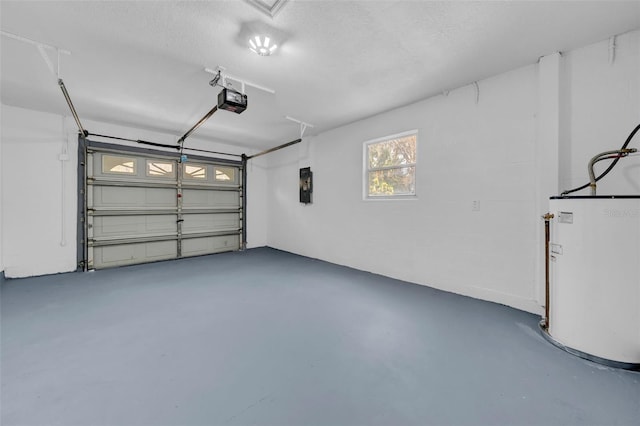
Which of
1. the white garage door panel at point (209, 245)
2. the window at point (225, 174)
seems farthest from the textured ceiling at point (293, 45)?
the white garage door panel at point (209, 245)

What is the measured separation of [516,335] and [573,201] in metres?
1.23

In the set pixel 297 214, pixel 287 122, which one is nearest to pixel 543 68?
pixel 287 122

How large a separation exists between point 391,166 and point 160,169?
471 cm

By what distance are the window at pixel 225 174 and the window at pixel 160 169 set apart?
3.26ft

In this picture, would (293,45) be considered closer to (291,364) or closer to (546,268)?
(291,364)

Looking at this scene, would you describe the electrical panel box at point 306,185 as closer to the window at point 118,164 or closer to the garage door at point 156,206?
the garage door at point 156,206

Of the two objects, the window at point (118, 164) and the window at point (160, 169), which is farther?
the window at point (160, 169)

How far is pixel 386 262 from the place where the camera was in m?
4.09

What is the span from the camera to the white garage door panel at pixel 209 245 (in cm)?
571

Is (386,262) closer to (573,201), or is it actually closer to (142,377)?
(573,201)

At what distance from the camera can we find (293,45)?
235 centimetres

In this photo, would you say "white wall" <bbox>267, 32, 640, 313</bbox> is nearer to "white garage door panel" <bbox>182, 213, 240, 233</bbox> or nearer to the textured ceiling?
the textured ceiling

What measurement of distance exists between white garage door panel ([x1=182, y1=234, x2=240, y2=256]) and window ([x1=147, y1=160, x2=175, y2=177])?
1524 mm

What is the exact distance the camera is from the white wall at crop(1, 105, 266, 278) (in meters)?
3.85
